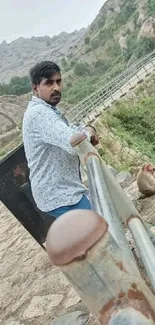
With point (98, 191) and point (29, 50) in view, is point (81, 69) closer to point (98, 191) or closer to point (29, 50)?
point (98, 191)

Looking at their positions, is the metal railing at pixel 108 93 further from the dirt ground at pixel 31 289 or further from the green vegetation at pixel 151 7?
the green vegetation at pixel 151 7

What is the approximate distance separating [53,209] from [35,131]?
407mm

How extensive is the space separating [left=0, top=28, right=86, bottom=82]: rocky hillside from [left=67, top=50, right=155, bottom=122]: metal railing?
76.7 metres

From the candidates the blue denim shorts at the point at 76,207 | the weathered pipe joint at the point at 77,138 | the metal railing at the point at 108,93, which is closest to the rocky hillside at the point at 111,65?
the metal railing at the point at 108,93

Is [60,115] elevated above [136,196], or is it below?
above

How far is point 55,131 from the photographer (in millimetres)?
2133

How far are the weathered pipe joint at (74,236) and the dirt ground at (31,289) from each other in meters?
2.00

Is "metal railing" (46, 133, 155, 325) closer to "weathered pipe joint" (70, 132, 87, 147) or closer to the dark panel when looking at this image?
"weathered pipe joint" (70, 132, 87, 147)

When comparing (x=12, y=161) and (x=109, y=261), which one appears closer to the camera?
(x=109, y=261)

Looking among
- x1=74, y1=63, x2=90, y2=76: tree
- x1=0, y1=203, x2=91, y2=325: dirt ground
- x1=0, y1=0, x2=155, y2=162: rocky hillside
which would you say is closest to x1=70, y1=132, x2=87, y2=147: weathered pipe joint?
x1=0, y1=203, x2=91, y2=325: dirt ground

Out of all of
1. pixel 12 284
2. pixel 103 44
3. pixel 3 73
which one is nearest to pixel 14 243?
pixel 12 284

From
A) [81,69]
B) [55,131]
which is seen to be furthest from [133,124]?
[81,69]

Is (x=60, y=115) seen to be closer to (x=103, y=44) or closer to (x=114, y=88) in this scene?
(x=114, y=88)

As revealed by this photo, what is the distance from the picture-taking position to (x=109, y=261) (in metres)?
0.86
